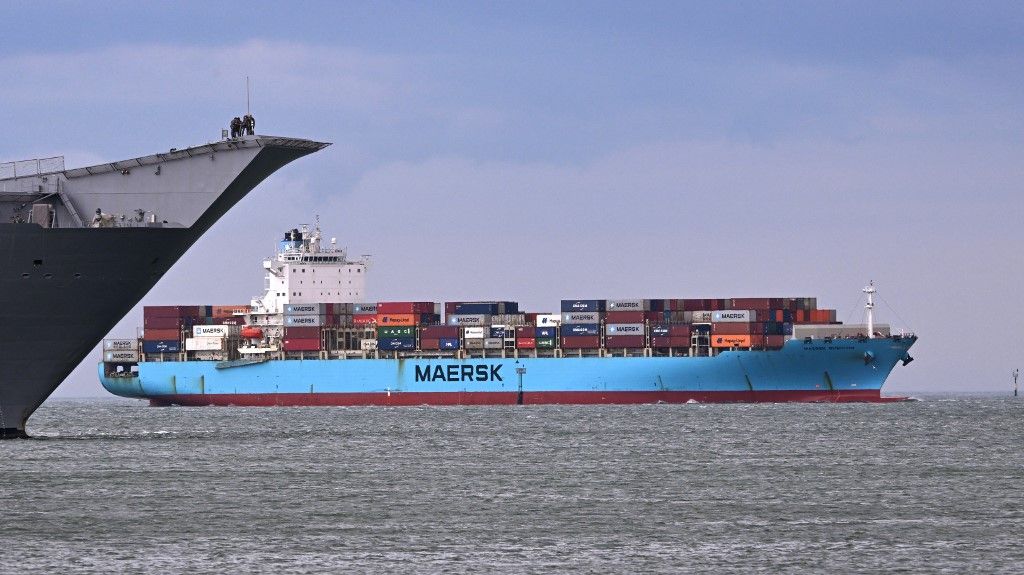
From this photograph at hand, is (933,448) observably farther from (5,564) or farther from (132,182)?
(5,564)

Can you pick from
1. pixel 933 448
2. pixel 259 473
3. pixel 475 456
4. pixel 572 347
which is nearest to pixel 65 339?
pixel 259 473

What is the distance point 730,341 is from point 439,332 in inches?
667

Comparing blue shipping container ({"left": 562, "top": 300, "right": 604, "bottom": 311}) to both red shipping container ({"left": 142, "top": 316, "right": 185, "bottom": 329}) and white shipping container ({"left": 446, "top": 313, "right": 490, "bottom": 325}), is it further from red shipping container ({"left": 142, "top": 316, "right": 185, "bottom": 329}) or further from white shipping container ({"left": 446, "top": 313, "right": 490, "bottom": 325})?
red shipping container ({"left": 142, "top": 316, "right": 185, "bottom": 329})

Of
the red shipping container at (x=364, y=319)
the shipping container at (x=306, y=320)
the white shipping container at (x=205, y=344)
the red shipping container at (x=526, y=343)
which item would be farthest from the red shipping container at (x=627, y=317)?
the white shipping container at (x=205, y=344)

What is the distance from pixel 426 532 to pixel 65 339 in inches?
849

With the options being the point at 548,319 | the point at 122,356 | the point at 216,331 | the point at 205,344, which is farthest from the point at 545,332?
the point at 122,356

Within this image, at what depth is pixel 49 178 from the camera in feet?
157

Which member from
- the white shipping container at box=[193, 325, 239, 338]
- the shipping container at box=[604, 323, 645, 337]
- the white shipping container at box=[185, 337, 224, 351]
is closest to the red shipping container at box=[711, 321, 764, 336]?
the shipping container at box=[604, 323, 645, 337]

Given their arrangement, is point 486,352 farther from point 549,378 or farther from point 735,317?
point 735,317

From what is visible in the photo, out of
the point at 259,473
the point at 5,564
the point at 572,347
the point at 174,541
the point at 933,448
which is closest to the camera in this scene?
the point at 5,564

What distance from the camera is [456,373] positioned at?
9431 cm

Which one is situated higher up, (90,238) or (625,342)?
(90,238)

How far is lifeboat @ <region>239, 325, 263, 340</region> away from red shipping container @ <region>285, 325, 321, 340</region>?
3.08 metres

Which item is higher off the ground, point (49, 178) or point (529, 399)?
point (49, 178)
